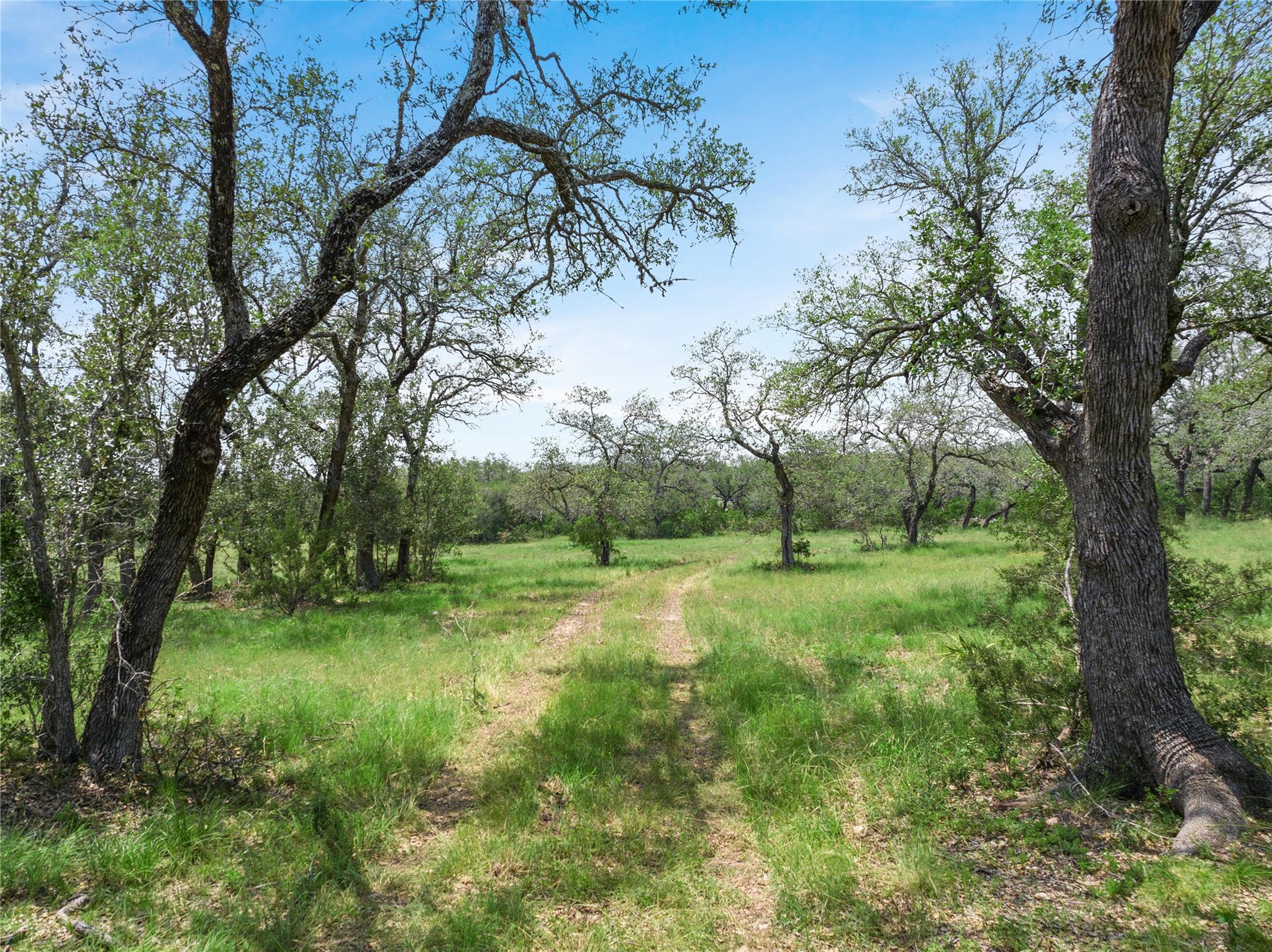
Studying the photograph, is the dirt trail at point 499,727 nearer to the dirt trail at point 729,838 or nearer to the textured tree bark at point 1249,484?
the dirt trail at point 729,838

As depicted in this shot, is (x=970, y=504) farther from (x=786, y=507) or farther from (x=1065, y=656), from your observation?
(x=1065, y=656)

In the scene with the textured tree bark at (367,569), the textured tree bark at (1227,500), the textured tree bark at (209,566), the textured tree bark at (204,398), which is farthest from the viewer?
the textured tree bark at (1227,500)

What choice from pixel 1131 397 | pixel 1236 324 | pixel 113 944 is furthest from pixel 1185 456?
pixel 113 944

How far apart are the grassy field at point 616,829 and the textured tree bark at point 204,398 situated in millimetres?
641

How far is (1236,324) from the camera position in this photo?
642cm

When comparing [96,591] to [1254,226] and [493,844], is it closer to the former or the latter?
[493,844]

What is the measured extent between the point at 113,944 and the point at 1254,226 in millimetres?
14369

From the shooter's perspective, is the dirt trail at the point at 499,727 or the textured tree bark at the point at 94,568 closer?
the dirt trail at the point at 499,727

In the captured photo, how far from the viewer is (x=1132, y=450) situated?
459 cm

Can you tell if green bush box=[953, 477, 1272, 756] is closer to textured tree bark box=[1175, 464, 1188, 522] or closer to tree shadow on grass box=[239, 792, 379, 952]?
tree shadow on grass box=[239, 792, 379, 952]

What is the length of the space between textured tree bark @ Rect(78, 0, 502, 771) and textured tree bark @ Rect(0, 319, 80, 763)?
0.25 m

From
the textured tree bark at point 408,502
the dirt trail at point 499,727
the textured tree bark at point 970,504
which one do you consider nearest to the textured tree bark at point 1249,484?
the textured tree bark at point 970,504

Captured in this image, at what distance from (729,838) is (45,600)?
6.50m

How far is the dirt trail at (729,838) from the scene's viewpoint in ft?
11.6
